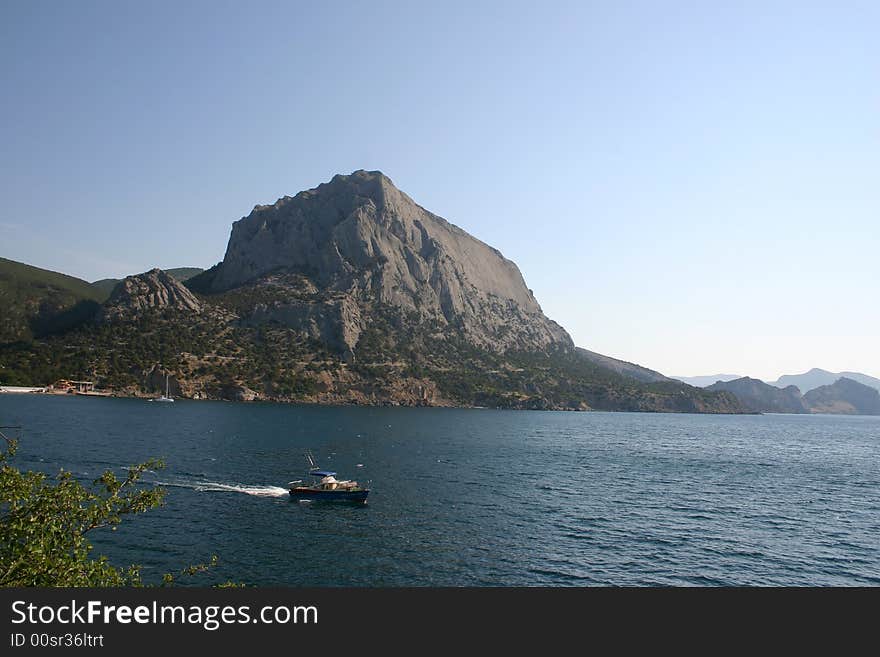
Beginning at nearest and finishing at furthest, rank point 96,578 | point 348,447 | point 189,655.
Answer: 1. point 189,655
2. point 96,578
3. point 348,447

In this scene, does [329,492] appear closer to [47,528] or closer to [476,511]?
[476,511]

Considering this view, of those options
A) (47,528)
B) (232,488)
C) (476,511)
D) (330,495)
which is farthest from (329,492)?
(47,528)

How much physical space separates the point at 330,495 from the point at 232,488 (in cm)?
1296

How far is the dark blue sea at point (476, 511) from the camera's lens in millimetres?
44625

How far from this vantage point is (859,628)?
36.1ft

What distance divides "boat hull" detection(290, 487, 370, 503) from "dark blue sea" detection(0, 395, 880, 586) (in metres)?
1.25

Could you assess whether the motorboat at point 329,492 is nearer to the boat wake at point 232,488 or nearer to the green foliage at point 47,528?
the boat wake at point 232,488

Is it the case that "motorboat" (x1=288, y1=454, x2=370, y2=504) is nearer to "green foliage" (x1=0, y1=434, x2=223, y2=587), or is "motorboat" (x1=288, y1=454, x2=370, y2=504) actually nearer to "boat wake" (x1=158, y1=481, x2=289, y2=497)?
"boat wake" (x1=158, y1=481, x2=289, y2=497)

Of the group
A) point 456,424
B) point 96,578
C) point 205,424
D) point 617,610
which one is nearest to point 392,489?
point 96,578

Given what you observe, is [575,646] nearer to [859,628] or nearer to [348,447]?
[859,628]

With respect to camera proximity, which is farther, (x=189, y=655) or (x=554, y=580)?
(x=554, y=580)

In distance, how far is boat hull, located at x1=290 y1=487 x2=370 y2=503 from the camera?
6656 centimetres

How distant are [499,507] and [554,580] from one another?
78.7ft

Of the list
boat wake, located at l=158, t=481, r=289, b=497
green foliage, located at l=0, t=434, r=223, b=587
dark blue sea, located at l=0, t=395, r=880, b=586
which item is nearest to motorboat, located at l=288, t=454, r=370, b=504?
dark blue sea, located at l=0, t=395, r=880, b=586
